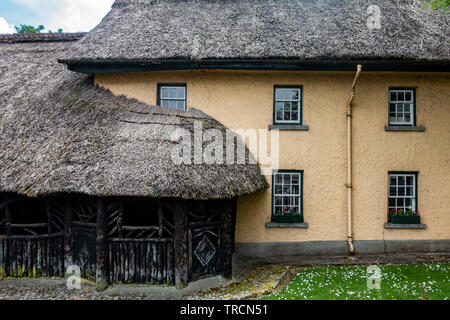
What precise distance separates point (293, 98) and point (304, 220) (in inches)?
163

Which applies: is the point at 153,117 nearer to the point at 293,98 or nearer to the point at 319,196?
the point at 293,98

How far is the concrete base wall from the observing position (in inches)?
439

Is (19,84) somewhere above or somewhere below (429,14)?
below

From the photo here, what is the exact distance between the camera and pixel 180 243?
8.62 meters

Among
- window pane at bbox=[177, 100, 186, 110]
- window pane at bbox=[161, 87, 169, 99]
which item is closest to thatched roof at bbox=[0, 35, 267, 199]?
window pane at bbox=[177, 100, 186, 110]

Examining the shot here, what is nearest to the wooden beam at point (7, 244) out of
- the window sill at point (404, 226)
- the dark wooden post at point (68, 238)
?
the dark wooden post at point (68, 238)

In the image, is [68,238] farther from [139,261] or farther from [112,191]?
[112,191]

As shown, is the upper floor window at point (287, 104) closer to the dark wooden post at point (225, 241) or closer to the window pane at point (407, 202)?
the dark wooden post at point (225, 241)

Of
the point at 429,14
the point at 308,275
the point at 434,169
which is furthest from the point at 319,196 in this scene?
the point at 429,14

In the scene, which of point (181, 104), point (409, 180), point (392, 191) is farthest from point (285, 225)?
point (181, 104)

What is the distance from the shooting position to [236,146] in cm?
1027

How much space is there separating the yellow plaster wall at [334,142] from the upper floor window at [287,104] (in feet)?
0.74

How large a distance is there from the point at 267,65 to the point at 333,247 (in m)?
6.37
